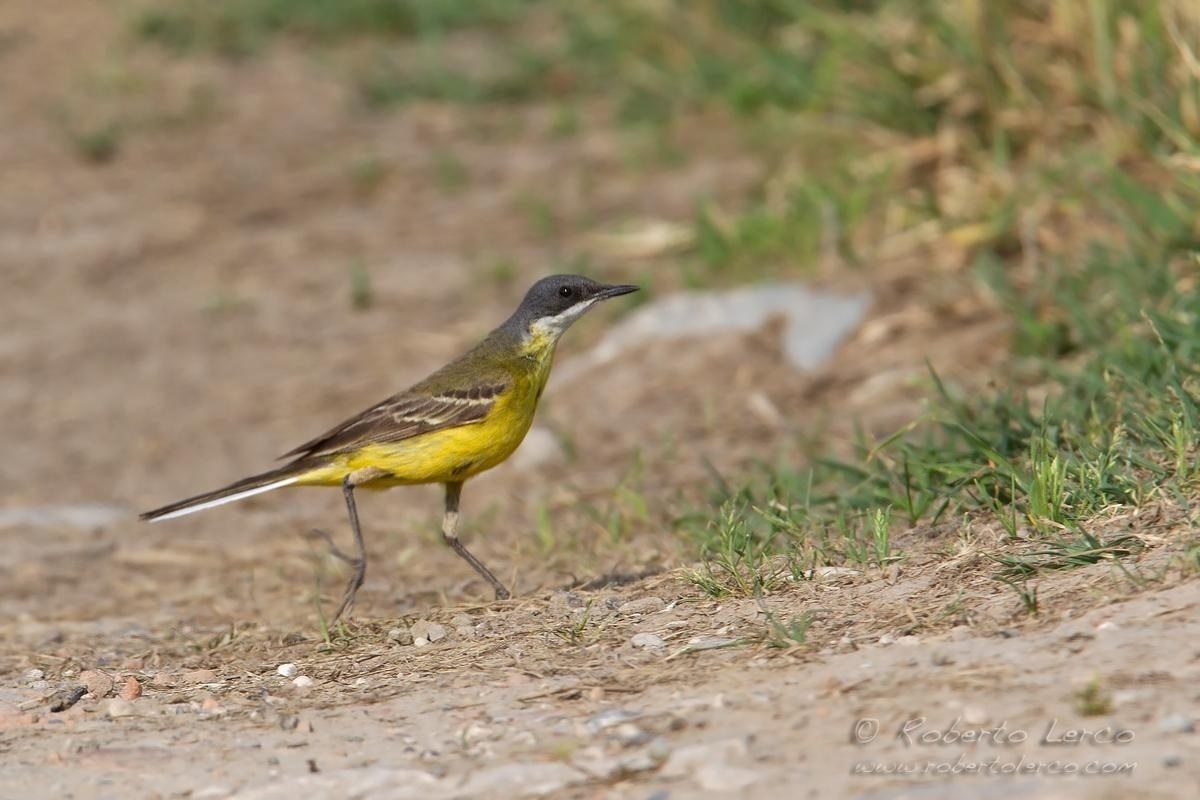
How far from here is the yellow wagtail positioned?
6953 millimetres

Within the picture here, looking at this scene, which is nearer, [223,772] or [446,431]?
[223,772]

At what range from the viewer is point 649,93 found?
1370cm

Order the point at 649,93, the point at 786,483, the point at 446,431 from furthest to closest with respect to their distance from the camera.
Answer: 1. the point at 649,93
2. the point at 786,483
3. the point at 446,431

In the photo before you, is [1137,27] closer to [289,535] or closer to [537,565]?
[537,565]

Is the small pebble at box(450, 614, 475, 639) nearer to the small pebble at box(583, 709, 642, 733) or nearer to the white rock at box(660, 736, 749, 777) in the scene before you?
the small pebble at box(583, 709, 642, 733)

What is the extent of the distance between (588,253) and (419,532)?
3.77 metres

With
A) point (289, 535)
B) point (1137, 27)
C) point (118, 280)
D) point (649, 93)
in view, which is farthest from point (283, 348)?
point (1137, 27)

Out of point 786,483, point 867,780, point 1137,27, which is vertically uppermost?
point 1137,27

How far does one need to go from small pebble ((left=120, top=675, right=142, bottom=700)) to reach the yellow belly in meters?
1.63

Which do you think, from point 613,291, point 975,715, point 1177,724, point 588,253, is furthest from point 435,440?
point 588,253

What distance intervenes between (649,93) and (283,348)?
159 inches

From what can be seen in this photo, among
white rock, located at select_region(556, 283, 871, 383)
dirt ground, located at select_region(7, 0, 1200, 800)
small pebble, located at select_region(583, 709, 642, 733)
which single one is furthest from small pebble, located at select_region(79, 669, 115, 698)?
white rock, located at select_region(556, 283, 871, 383)

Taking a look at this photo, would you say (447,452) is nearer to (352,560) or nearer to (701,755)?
(352,560)

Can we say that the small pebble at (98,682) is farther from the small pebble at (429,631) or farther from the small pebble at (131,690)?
the small pebble at (429,631)
